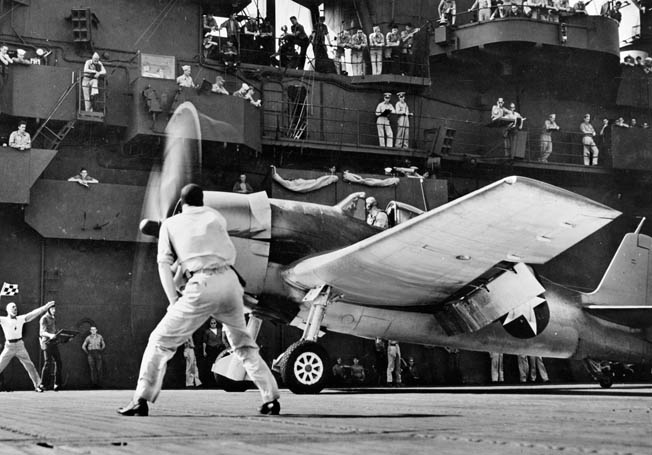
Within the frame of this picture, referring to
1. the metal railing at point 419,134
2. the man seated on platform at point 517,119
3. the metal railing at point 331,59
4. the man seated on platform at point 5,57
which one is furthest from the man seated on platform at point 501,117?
the man seated on platform at point 5,57

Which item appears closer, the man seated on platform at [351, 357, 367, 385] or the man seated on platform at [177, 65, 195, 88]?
the man seated on platform at [351, 357, 367, 385]

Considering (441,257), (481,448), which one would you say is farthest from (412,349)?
(481,448)

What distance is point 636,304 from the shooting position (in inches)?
810

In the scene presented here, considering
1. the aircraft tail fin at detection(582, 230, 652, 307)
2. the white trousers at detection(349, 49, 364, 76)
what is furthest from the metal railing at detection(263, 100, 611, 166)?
the aircraft tail fin at detection(582, 230, 652, 307)

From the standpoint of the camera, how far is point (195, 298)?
26.2ft

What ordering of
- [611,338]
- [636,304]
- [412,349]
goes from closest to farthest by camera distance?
[611,338], [636,304], [412,349]

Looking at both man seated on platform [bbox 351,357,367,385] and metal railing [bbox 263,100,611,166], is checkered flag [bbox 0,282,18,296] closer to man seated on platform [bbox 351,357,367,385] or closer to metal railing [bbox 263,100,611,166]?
metal railing [bbox 263,100,611,166]

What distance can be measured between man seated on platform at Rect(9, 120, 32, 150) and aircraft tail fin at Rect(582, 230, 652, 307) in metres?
13.1

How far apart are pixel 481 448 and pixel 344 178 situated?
2134 centimetres

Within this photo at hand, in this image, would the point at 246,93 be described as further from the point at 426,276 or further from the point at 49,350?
the point at 426,276

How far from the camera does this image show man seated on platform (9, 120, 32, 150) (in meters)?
23.1

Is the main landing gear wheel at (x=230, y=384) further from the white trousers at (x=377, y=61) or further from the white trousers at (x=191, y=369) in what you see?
the white trousers at (x=377, y=61)

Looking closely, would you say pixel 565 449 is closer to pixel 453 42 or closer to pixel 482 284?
pixel 482 284

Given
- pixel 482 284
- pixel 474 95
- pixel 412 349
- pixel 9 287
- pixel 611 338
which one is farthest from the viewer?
pixel 474 95
